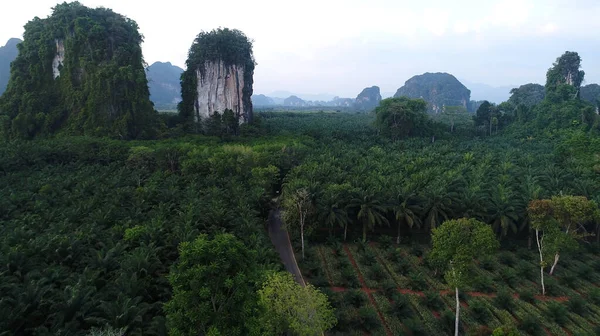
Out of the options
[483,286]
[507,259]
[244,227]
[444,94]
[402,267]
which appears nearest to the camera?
[483,286]

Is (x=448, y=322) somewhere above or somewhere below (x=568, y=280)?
below

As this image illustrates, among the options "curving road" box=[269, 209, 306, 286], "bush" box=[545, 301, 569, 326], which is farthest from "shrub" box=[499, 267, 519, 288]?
"curving road" box=[269, 209, 306, 286]

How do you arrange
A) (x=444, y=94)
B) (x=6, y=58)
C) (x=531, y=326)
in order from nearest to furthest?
(x=531, y=326)
(x=6, y=58)
(x=444, y=94)

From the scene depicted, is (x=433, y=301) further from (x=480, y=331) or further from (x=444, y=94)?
(x=444, y=94)

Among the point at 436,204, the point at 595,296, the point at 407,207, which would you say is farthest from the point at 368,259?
the point at 595,296

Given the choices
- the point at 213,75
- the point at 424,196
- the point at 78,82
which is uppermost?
the point at 213,75

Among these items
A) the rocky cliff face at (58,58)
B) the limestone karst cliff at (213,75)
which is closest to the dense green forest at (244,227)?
Answer: the rocky cliff face at (58,58)

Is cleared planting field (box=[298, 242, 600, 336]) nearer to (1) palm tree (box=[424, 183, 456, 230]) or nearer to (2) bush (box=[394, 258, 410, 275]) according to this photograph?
(2) bush (box=[394, 258, 410, 275])
